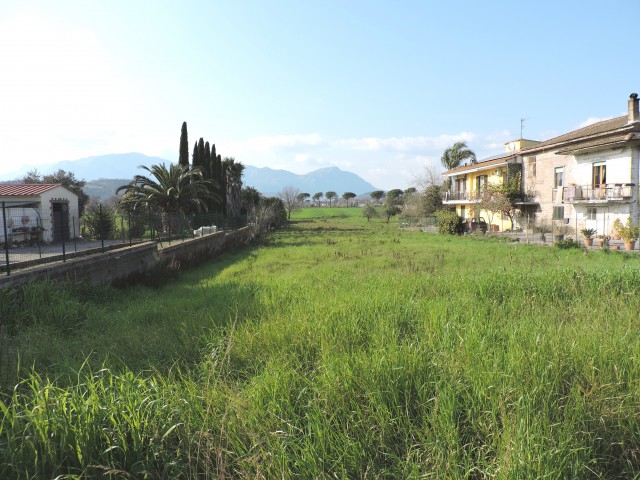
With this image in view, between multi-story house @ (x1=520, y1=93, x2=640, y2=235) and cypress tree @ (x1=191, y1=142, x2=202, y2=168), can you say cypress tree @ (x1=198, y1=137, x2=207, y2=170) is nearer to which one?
cypress tree @ (x1=191, y1=142, x2=202, y2=168)

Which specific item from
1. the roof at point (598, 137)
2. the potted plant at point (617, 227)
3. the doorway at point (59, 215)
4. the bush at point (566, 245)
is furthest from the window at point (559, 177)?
the doorway at point (59, 215)

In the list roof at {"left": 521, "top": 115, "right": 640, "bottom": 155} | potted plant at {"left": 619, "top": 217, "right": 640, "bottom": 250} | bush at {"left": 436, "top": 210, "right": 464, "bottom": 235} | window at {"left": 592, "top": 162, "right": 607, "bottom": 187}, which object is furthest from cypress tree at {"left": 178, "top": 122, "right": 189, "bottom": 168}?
window at {"left": 592, "top": 162, "right": 607, "bottom": 187}

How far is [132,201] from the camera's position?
23.8m

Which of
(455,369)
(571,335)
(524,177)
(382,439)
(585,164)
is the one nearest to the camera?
(382,439)

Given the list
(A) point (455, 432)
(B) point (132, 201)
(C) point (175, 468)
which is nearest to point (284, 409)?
(C) point (175, 468)

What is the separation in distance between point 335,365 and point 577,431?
1.69 metres

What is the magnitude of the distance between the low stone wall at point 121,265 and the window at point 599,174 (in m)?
24.3

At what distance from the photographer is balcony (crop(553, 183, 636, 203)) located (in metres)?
22.8

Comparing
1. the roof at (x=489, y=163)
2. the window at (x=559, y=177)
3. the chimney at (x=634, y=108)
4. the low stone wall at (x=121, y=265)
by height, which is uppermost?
the chimney at (x=634, y=108)

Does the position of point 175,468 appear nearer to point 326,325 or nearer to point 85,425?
point 85,425

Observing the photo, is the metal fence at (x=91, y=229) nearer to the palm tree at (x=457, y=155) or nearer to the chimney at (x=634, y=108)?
the chimney at (x=634, y=108)

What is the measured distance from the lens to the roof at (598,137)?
2298cm

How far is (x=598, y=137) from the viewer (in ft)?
83.5

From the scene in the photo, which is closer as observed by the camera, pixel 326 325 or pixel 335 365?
pixel 335 365
